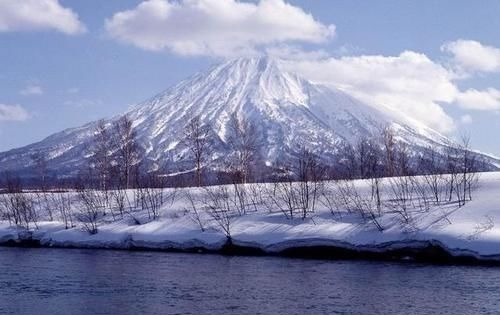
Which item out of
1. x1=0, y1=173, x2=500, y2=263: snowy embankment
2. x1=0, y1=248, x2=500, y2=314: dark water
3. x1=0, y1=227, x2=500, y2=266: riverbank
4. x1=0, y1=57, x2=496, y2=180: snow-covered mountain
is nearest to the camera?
x1=0, y1=248, x2=500, y2=314: dark water

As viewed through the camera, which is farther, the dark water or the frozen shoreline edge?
the frozen shoreline edge

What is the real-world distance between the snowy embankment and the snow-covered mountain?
241ft

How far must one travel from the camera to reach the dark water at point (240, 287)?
15706mm

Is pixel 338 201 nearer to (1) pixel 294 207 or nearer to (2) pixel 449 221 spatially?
(1) pixel 294 207

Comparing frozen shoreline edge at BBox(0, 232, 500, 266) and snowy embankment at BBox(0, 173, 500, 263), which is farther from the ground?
snowy embankment at BBox(0, 173, 500, 263)

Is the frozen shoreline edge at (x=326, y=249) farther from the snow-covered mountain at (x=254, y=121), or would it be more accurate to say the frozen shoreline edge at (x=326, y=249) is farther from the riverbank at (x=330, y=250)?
the snow-covered mountain at (x=254, y=121)

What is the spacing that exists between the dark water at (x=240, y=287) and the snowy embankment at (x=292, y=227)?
190 centimetres

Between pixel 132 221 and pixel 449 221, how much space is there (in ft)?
54.7

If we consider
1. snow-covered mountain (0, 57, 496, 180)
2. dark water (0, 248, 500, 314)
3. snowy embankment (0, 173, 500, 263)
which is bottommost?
dark water (0, 248, 500, 314)

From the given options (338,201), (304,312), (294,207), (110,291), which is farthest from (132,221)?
(304,312)

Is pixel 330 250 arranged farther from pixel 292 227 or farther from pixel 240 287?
pixel 240 287

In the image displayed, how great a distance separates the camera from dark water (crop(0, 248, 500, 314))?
618 inches

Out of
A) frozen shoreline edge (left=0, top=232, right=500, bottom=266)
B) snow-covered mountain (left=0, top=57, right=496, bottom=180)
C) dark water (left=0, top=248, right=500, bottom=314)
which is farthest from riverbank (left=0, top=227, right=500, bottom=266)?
snow-covered mountain (left=0, top=57, right=496, bottom=180)

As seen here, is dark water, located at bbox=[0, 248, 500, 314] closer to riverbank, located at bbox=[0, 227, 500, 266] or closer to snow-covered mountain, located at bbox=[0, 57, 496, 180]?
riverbank, located at bbox=[0, 227, 500, 266]
